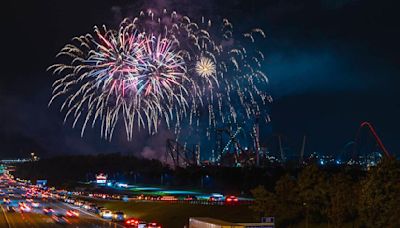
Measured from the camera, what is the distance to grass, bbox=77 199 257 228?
82.4 meters

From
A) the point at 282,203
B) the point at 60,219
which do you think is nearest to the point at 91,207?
the point at 60,219

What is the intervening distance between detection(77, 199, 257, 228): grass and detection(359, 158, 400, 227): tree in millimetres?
22836

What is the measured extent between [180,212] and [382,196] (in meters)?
45.0

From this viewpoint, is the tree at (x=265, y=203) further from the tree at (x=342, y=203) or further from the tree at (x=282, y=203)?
the tree at (x=342, y=203)

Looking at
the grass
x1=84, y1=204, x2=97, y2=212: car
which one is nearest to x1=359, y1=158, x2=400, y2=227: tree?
the grass

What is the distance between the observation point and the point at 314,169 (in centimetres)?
6988

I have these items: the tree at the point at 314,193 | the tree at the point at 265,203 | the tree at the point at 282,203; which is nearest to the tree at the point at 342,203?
the tree at the point at 314,193

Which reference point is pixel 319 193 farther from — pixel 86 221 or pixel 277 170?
pixel 277 170

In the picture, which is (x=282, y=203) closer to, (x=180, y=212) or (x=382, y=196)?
(x=382, y=196)

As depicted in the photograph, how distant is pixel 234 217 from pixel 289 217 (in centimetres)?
1157

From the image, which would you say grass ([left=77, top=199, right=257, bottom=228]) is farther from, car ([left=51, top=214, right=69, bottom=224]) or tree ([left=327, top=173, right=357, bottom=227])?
tree ([left=327, top=173, right=357, bottom=227])

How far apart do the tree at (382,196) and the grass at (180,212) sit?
74.9 ft

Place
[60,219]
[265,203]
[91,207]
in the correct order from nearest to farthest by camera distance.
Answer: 1. [265,203]
2. [60,219]
3. [91,207]

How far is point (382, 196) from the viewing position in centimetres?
5459
